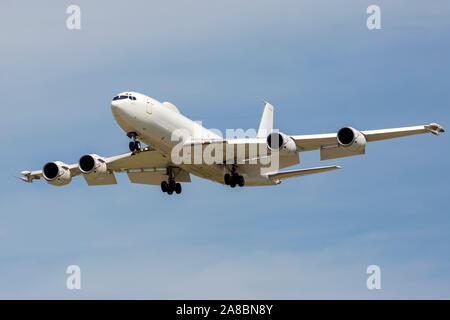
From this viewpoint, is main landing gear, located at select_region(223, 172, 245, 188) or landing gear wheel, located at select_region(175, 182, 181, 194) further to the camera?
landing gear wheel, located at select_region(175, 182, 181, 194)

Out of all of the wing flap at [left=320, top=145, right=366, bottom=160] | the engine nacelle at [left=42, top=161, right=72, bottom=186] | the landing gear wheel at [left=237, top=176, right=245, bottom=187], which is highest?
the engine nacelle at [left=42, top=161, right=72, bottom=186]

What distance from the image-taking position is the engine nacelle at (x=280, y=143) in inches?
2263

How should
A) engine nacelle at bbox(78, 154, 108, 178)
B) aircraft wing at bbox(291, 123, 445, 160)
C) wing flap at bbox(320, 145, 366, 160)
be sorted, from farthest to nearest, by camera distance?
engine nacelle at bbox(78, 154, 108, 178) → aircraft wing at bbox(291, 123, 445, 160) → wing flap at bbox(320, 145, 366, 160)

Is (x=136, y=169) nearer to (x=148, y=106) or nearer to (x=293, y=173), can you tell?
(x=148, y=106)

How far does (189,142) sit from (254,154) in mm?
5232

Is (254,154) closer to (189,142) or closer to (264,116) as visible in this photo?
(189,142)

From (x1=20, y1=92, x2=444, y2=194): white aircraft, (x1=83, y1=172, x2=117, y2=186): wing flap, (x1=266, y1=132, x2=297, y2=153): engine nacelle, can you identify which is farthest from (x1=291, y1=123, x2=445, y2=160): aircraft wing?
(x1=83, y1=172, x2=117, y2=186): wing flap

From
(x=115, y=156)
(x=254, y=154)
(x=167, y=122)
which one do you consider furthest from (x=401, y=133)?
(x=115, y=156)

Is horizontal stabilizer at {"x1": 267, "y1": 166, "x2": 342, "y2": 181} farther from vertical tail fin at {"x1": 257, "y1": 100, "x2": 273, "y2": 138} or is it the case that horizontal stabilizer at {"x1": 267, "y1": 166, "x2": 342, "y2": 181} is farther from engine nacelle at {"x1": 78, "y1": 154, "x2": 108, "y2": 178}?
engine nacelle at {"x1": 78, "y1": 154, "x2": 108, "y2": 178}

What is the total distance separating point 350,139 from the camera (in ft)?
188

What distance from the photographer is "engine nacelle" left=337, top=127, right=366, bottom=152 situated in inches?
2245

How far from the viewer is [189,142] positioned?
59.8m

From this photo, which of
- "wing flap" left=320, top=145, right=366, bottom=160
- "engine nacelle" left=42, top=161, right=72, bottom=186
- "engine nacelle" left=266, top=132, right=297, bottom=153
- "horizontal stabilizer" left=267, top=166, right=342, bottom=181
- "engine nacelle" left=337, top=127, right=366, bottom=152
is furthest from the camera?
"engine nacelle" left=42, top=161, right=72, bottom=186

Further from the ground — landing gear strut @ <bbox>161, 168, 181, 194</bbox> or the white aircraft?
the white aircraft
